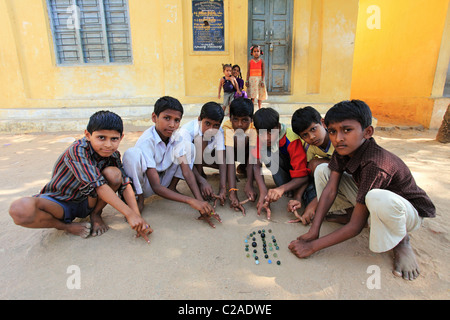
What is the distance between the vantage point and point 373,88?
9148 mm

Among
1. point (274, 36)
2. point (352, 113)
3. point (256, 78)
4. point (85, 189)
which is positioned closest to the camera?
point (352, 113)

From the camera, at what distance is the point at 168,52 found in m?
6.42

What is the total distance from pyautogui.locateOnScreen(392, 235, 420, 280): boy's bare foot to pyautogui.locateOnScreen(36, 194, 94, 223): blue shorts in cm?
212

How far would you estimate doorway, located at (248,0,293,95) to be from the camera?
657 cm

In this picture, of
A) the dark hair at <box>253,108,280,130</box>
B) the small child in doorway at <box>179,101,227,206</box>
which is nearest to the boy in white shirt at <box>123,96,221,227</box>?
the small child in doorway at <box>179,101,227,206</box>

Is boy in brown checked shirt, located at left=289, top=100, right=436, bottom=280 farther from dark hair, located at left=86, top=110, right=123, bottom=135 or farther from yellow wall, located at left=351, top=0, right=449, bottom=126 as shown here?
yellow wall, located at left=351, top=0, right=449, bottom=126

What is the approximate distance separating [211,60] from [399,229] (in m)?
5.88

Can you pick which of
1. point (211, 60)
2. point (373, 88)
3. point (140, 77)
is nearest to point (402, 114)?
point (373, 88)

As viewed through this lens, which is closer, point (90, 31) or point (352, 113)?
point (352, 113)

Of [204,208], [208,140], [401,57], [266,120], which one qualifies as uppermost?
[401,57]

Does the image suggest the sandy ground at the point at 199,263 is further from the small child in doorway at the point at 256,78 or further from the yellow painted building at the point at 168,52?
the yellow painted building at the point at 168,52

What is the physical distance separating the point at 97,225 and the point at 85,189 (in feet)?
1.18

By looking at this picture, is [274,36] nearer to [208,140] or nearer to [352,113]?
[208,140]

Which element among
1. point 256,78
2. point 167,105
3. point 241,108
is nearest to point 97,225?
point 167,105
